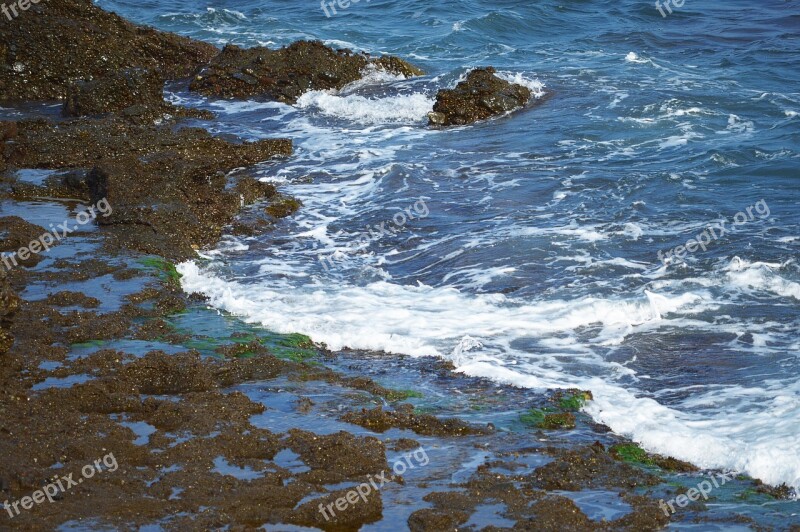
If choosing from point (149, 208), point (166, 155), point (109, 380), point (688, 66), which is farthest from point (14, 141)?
point (688, 66)

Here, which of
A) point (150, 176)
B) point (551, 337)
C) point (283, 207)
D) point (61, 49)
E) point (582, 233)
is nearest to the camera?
point (551, 337)

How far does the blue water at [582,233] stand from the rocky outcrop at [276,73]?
390mm

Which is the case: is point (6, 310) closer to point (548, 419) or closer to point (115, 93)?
point (548, 419)

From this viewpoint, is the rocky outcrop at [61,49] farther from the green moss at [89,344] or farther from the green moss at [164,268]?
the green moss at [89,344]

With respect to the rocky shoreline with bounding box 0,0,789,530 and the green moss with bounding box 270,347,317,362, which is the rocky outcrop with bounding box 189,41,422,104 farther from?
the green moss with bounding box 270,347,317,362

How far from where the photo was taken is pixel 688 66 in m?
18.3

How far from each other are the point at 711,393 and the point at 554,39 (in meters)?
16.3

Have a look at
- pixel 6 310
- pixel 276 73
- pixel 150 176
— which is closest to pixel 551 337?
pixel 6 310

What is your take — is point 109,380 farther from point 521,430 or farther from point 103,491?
point 521,430

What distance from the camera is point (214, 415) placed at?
6.07m

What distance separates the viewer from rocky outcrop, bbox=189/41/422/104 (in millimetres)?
17312
